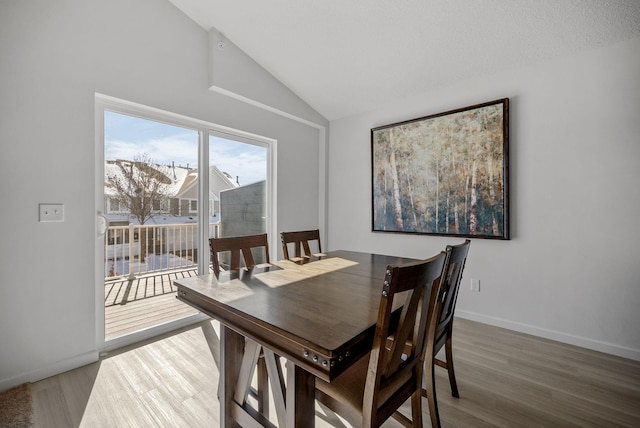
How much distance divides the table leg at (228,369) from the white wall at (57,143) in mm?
1444

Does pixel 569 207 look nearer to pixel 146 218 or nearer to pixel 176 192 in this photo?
pixel 176 192

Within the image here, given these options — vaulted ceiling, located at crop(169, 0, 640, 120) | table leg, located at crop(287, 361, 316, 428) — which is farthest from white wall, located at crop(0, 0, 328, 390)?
table leg, located at crop(287, 361, 316, 428)

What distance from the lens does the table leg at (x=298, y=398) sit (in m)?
1.04

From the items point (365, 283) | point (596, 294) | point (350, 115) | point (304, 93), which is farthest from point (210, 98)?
point (596, 294)

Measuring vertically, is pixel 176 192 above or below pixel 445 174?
below

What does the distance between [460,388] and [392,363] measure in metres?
1.14

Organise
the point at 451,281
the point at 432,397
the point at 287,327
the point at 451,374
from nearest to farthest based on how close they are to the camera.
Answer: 1. the point at 287,327
2. the point at 432,397
3. the point at 451,281
4. the point at 451,374

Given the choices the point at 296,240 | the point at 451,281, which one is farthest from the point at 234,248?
the point at 451,281

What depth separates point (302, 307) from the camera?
45.5 inches

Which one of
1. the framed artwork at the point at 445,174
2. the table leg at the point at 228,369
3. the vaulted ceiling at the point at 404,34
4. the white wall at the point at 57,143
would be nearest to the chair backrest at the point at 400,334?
the table leg at the point at 228,369

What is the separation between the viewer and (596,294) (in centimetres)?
229

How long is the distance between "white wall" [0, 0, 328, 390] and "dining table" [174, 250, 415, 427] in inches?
49.6

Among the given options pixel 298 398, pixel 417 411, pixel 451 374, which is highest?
pixel 298 398

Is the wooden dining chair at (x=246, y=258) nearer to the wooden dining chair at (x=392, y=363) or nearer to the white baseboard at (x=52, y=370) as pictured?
the wooden dining chair at (x=392, y=363)
